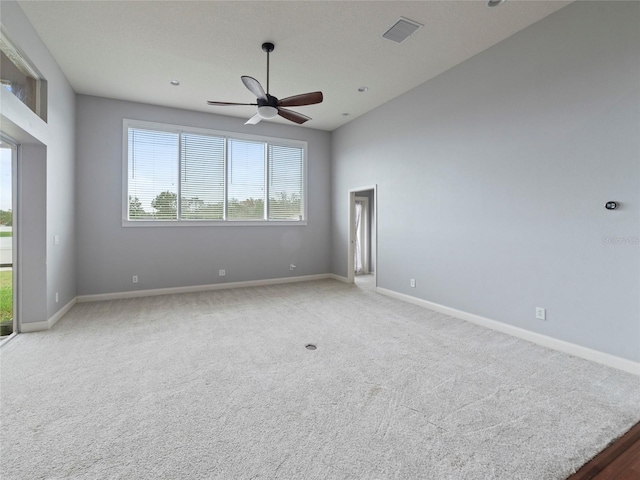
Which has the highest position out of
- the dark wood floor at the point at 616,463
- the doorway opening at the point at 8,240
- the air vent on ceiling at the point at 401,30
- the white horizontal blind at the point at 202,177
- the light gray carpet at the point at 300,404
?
the air vent on ceiling at the point at 401,30

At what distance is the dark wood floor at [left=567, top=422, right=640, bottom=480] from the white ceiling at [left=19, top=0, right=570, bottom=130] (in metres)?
3.77

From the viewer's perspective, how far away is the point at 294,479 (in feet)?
5.33

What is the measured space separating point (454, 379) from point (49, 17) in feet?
17.5

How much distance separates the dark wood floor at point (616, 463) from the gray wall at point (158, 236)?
5727mm

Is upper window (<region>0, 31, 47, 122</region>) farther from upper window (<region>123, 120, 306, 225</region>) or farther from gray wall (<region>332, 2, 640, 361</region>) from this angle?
gray wall (<region>332, 2, 640, 361</region>)

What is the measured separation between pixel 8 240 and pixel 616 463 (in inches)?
226

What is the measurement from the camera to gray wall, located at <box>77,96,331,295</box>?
210 inches

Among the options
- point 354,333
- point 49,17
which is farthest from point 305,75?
point 354,333

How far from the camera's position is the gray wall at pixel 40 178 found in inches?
126

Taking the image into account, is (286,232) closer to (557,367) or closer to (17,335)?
(17,335)

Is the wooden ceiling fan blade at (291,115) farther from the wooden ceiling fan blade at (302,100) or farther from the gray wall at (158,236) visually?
the gray wall at (158,236)

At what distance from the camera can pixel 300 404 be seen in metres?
2.31

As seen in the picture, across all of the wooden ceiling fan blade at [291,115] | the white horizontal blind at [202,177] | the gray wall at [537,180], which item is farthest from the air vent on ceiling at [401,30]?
the white horizontal blind at [202,177]

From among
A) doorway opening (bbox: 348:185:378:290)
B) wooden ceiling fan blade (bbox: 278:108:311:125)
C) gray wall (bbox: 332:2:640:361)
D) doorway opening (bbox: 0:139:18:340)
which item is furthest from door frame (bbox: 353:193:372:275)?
doorway opening (bbox: 0:139:18:340)
